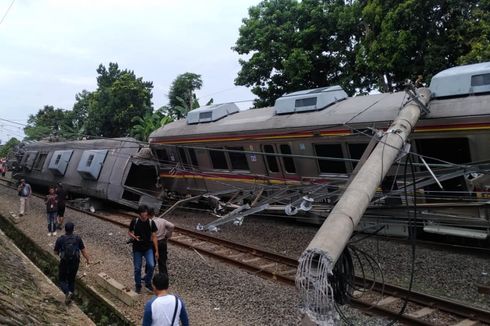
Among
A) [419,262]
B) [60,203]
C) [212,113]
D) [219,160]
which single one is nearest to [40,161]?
[60,203]

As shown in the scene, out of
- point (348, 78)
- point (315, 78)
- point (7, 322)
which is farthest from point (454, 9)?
point (7, 322)

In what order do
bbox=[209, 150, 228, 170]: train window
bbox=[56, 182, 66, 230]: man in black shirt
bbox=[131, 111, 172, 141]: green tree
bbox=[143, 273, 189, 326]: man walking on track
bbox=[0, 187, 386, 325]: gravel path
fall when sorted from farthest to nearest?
bbox=[131, 111, 172, 141]: green tree → bbox=[209, 150, 228, 170]: train window → bbox=[56, 182, 66, 230]: man in black shirt → bbox=[0, 187, 386, 325]: gravel path → bbox=[143, 273, 189, 326]: man walking on track

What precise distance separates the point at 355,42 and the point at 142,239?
18612 mm

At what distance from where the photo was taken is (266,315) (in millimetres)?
7516

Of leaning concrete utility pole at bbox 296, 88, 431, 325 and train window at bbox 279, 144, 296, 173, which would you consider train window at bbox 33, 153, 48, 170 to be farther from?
leaning concrete utility pole at bbox 296, 88, 431, 325

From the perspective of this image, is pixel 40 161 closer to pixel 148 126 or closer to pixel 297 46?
pixel 148 126

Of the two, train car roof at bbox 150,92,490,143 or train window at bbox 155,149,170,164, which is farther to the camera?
train window at bbox 155,149,170,164

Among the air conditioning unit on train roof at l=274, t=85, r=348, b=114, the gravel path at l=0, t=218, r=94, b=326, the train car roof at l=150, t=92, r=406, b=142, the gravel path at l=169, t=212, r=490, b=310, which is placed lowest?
the gravel path at l=169, t=212, r=490, b=310

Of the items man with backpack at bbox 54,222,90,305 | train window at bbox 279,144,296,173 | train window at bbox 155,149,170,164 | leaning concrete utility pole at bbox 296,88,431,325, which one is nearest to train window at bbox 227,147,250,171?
train window at bbox 279,144,296,173

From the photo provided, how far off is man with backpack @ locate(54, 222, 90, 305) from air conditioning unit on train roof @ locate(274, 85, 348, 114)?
748cm

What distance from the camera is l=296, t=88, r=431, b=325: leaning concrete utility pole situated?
14.7 feet

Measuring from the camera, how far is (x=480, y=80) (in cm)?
998

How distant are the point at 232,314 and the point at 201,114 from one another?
10.3 metres

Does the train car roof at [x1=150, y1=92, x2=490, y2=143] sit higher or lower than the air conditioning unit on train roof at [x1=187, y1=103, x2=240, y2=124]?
lower
